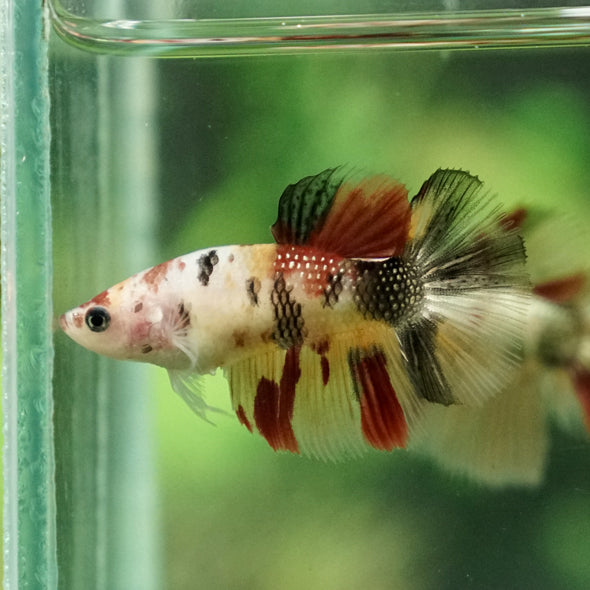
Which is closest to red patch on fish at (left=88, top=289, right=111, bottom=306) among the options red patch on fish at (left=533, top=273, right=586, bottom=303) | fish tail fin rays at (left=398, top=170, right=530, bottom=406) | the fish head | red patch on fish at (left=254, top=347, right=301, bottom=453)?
the fish head

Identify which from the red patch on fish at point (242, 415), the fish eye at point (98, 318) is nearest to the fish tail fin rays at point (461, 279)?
the red patch on fish at point (242, 415)

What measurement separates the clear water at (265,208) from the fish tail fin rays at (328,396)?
0.23m

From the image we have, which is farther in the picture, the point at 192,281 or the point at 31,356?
the point at 31,356

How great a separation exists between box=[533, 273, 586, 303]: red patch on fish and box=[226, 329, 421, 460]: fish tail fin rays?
0.26 metres

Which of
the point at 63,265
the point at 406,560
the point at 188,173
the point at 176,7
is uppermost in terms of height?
the point at 176,7

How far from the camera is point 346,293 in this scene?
0.90m

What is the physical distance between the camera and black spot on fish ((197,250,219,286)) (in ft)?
2.99

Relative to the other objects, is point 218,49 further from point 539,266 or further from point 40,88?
point 539,266

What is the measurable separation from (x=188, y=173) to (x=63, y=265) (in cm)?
27

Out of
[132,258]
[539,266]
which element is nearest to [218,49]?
[132,258]

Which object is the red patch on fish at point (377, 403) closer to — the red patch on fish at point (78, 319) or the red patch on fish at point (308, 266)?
the red patch on fish at point (308, 266)

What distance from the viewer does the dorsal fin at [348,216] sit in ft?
2.98

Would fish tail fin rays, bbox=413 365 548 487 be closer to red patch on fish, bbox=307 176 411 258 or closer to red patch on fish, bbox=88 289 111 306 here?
red patch on fish, bbox=307 176 411 258

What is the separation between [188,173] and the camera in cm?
123
